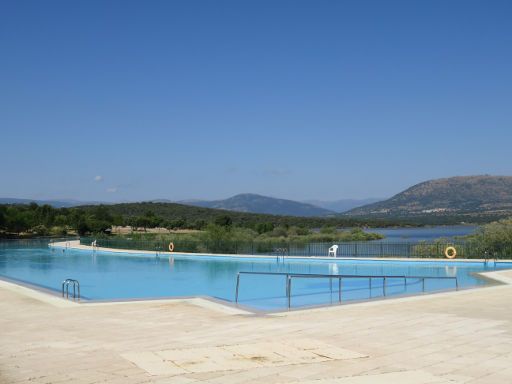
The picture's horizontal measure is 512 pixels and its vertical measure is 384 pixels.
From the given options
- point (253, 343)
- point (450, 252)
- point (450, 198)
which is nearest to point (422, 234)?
point (450, 252)

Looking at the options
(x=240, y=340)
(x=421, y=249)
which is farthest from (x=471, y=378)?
(x=421, y=249)

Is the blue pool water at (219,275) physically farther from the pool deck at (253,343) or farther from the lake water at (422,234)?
the lake water at (422,234)

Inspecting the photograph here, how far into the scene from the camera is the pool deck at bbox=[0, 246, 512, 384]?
5.68m

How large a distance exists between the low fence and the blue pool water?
2.14m

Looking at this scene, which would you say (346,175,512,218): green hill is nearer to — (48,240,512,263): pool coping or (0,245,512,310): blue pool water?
(48,240,512,263): pool coping

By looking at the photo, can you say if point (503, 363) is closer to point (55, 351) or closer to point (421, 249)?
point (55, 351)

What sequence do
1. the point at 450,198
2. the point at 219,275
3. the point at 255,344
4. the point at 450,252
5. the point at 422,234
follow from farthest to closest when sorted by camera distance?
the point at 450,198 → the point at 422,234 → the point at 450,252 → the point at 219,275 → the point at 255,344

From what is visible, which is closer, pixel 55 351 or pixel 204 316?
pixel 55 351

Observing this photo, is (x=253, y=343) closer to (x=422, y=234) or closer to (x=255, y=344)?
(x=255, y=344)

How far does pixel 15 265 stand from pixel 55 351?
2099 cm

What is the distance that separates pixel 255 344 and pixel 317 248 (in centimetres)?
2464

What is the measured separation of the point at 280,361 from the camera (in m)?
6.20

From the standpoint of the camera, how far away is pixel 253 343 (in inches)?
283

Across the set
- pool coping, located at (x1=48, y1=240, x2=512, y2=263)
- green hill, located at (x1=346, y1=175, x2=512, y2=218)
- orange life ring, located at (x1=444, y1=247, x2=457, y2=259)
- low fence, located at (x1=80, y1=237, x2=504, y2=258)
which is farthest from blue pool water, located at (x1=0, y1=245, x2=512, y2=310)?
green hill, located at (x1=346, y1=175, x2=512, y2=218)
